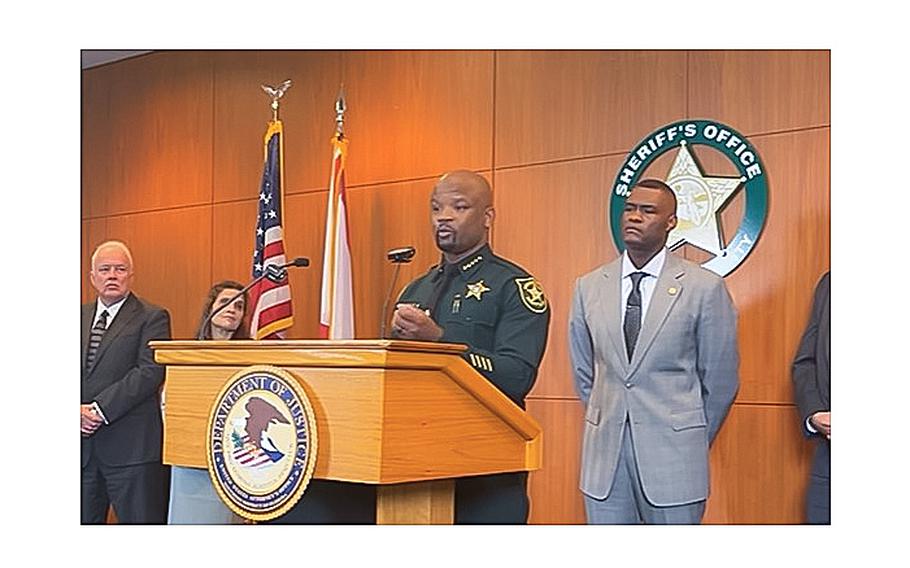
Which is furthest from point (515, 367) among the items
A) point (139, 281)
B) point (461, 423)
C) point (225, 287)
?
point (139, 281)

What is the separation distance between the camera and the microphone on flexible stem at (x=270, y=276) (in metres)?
3.50

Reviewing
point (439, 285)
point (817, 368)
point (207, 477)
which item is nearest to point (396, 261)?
point (439, 285)

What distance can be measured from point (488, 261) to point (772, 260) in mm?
730

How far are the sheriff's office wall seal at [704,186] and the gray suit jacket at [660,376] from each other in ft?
0.23

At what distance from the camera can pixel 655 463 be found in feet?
11.3

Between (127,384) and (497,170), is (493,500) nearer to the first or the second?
(497,170)

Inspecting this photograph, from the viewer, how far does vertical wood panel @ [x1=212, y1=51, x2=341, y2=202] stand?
354cm

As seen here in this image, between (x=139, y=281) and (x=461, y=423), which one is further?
(x=139, y=281)

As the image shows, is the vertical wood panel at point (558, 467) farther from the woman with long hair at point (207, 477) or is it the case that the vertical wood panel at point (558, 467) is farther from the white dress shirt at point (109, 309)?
the white dress shirt at point (109, 309)

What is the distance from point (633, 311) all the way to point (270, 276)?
3.15 feet

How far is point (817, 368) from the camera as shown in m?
3.42

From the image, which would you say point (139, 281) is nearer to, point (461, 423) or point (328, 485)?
point (328, 485)

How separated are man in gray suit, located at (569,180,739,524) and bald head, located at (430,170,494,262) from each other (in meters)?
0.31
